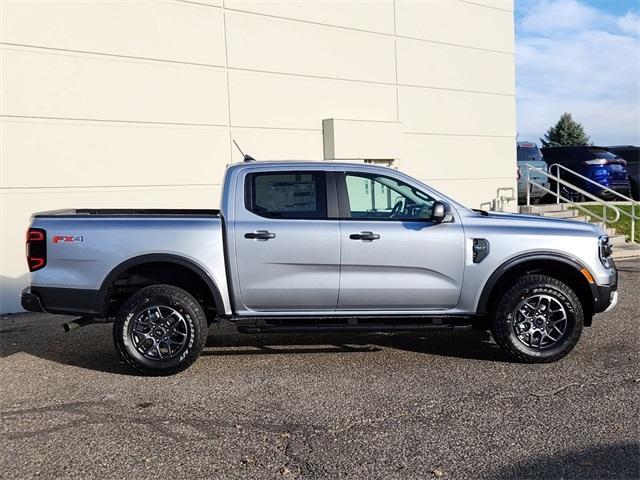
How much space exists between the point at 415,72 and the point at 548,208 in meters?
4.95

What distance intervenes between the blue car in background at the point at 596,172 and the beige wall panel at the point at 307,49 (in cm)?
841

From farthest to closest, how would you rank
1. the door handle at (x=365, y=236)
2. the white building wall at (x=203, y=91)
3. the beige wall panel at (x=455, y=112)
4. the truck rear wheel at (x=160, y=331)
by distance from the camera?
the beige wall panel at (x=455, y=112)
the white building wall at (x=203, y=91)
the door handle at (x=365, y=236)
the truck rear wheel at (x=160, y=331)

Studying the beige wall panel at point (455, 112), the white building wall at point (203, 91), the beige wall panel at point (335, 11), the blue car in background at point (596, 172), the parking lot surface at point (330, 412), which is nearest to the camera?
the parking lot surface at point (330, 412)

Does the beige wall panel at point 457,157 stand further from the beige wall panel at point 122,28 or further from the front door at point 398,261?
the front door at point 398,261

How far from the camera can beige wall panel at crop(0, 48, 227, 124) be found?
8633mm

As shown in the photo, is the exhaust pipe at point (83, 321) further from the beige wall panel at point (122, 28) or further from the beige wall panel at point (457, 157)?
the beige wall panel at point (457, 157)

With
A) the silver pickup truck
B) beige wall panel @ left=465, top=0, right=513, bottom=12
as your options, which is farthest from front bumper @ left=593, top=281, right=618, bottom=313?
beige wall panel @ left=465, top=0, right=513, bottom=12

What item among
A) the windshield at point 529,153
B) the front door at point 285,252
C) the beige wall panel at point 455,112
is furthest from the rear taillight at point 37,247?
the windshield at point 529,153

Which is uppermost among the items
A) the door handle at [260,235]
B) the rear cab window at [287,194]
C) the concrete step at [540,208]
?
the rear cab window at [287,194]

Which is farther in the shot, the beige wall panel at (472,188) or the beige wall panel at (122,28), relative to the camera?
the beige wall panel at (472,188)

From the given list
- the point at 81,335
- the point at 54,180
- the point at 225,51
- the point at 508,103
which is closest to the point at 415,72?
the point at 508,103

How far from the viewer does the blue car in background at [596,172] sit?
712 inches

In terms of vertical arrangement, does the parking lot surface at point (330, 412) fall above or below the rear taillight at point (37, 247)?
below

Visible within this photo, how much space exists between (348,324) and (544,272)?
1.96 metres
